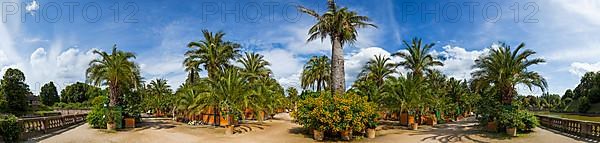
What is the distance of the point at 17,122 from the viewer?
13828 millimetres

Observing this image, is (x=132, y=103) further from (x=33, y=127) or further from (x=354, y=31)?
(x=354, y=31)

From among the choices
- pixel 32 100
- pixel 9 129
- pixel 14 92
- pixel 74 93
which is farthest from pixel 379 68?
pixel 74 93

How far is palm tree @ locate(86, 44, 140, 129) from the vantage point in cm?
2080

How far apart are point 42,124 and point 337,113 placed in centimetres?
1319

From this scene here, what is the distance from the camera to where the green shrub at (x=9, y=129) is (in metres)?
13.1

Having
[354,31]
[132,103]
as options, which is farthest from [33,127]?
[354,31]

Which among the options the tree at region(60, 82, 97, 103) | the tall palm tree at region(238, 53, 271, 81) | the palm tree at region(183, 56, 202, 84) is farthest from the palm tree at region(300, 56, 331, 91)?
the tree at region(60, 82, 97, 103)

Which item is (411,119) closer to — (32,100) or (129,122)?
(129,122)

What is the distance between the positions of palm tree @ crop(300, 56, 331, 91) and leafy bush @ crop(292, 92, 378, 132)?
28675mm

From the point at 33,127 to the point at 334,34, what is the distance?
14338mm

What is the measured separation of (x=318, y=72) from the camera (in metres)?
47.9

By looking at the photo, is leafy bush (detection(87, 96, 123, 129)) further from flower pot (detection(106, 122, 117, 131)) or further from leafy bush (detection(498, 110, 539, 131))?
leafy bush (detection(498, 110, 539, 131))

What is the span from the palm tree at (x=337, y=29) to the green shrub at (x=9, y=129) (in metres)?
13.4

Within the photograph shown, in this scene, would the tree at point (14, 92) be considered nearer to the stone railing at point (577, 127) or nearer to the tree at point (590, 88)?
the stone railing at point (577, 127)
